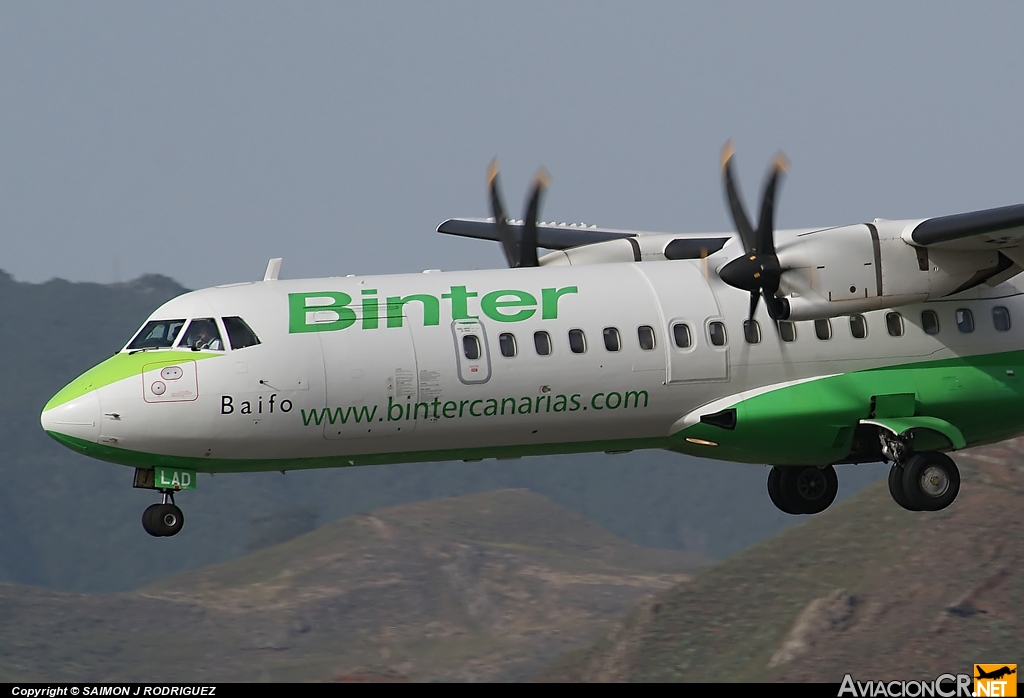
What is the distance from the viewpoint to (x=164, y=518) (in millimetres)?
23641

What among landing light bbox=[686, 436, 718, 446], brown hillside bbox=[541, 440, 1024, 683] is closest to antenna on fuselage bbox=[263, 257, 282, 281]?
landing light bbox=[686, 436, 718, 446]

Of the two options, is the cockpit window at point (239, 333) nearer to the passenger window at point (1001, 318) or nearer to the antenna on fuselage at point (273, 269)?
the antenna on fuselage at point (273, 269)

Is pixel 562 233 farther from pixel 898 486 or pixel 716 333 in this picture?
pixel 898 486

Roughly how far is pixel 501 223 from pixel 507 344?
5.24 meters

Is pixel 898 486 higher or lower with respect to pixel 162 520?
lower

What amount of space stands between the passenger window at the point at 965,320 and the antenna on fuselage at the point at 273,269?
1104 cm

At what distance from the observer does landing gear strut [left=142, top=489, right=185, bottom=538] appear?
77.2 feet

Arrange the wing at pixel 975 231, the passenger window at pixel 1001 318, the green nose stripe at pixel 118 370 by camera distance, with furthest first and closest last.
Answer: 1. the passenger window at pixel 1001 318
2. the wing at pixel 975 231
3. the green nose stripe at pixel 118 370

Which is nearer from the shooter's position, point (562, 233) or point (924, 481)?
point (924, 481)

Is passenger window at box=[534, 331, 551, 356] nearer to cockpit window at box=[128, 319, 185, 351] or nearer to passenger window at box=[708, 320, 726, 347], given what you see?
passenger window at box=[708, 320, 726, 347]

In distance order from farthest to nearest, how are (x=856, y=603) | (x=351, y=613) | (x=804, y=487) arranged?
(x=351, y=613)
(x=856, y=603)
(x=804, y=487)

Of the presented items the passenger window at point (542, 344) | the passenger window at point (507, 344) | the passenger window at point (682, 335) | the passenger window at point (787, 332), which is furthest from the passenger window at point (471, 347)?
the passenger window at point (787, 332)

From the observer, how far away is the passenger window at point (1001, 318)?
2706cm

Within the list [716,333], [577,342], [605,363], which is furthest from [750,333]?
[577,342]
